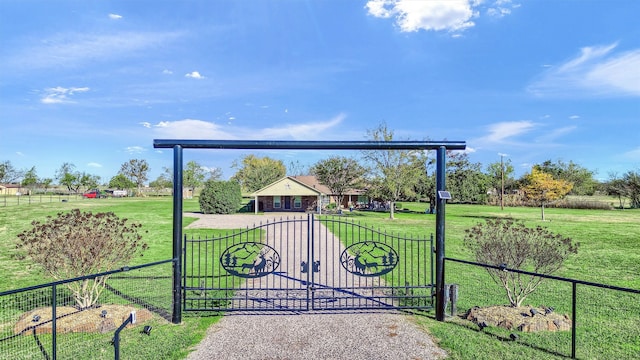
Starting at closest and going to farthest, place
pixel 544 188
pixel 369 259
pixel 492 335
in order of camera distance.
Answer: pixel 492 335
pixel 369 259
pixel 544 188

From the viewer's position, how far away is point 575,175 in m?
60.2

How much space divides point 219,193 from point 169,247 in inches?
778

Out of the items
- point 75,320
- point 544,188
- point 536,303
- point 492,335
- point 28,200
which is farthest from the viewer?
point 28,200

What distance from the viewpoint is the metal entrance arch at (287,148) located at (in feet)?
19.1

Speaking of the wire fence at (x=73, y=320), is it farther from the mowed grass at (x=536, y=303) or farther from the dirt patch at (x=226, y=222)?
the dirt patch at (x=226, y=222)

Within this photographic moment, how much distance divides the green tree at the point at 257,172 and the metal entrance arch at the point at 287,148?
163 ft

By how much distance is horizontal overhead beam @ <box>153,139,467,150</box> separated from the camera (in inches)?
233

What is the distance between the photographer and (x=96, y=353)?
15.5 feet

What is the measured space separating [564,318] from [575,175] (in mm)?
67045

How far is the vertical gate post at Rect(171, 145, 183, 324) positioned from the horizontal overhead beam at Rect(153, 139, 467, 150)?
211mm

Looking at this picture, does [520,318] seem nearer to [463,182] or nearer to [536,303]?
[536,303]

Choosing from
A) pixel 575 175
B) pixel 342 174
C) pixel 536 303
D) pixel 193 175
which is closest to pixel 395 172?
pixel 342 174

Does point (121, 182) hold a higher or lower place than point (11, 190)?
→ higher

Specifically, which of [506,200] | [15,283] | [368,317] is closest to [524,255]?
[368,317]
